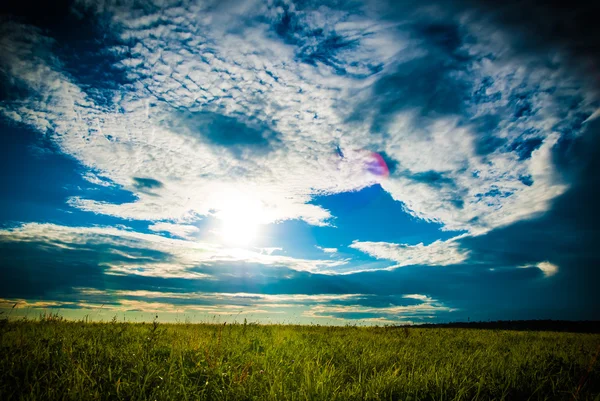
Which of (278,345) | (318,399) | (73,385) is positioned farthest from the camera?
(278,345)

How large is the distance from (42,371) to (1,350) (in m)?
1.17

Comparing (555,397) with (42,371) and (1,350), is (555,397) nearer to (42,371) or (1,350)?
(42,371)

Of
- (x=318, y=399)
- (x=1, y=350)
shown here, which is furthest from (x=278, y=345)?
(x=1, y=350)

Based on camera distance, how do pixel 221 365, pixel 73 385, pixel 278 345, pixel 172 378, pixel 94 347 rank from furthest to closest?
1. pixel 278 345
2. pixel 94 347
3. pixel 221 365
4. pixel 172 378
5. pixel 73 385

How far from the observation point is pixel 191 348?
5703mm

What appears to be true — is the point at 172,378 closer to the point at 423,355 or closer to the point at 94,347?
the point at 94,347

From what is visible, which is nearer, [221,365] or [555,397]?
[555,397]

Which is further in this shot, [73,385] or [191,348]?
[191,348]

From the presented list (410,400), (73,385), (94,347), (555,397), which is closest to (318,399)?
(410,400)

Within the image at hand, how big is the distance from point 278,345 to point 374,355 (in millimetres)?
2067

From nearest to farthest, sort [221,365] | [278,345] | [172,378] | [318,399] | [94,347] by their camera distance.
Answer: [318,399] < [172,378] < [221,365] < [94,347] < [278,345]

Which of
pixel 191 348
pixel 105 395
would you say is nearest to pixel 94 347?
pixel 191 348

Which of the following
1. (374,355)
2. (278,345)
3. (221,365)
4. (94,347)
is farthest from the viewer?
(278,345)

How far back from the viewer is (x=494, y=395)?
427 centimetres
